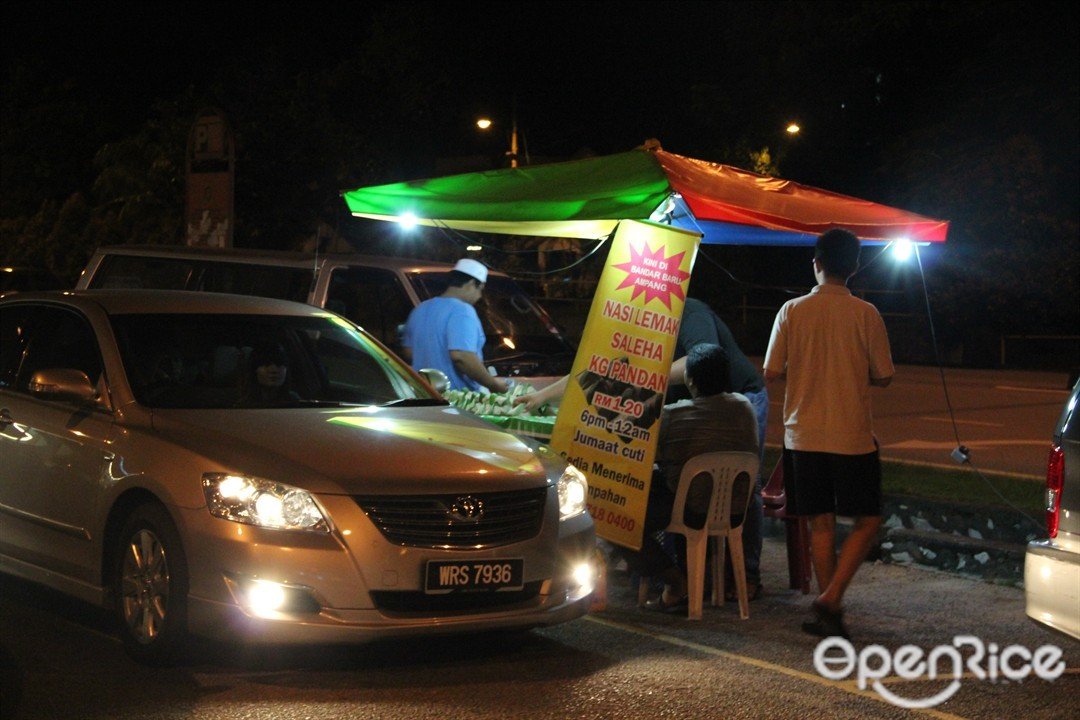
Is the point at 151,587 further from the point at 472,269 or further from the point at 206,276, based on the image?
the point at 206,276

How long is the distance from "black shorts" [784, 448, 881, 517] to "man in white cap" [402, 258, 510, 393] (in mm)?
2927

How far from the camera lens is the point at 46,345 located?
7184mm

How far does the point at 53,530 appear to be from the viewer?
645 cm

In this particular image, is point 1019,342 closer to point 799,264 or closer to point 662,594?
point 799,264

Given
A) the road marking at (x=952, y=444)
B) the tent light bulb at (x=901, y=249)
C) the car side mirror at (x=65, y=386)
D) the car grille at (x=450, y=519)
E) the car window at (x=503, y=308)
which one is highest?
the tent light bulb at (x=901, y=249)

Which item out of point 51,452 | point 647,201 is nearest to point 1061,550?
point 647,201

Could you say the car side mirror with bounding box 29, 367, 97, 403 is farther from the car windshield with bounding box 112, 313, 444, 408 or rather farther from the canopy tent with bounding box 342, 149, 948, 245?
the canopy tent with bounding box 342, 149, 948, 245

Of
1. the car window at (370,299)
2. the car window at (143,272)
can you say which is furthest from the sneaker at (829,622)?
the car window at (143,272)

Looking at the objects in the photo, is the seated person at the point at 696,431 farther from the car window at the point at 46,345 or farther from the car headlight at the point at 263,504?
the car window at the point at 46,345

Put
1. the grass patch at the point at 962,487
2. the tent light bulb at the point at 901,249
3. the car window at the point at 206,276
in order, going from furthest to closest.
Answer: the car window at the point at 206,276
the grass patch at the point at 962,487
the tent light bulb at the point at 901,249

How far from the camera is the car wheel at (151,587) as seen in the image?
564cm

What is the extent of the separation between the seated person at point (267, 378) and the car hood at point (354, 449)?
335 millimetres

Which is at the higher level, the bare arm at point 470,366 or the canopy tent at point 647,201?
the canopy tent at point 647,201

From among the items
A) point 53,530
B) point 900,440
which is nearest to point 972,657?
point 53,530
